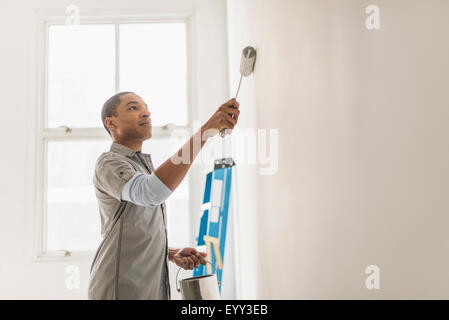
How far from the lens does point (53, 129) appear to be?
3.26 m

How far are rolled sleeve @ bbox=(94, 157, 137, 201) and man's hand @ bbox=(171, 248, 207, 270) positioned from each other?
304 millimetres

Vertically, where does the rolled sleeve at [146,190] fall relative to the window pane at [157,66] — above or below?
below

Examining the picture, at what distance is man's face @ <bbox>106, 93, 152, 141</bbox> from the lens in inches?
50.4

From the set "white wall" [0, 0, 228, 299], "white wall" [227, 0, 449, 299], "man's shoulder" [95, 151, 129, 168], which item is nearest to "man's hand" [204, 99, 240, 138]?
"white wall" [227, 0, 449, 299]

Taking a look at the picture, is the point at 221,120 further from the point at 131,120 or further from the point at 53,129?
the point at 53,129

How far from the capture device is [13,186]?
3174mm

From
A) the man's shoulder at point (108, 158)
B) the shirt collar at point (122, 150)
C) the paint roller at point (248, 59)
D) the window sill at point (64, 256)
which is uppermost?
the paint roller at point (248, 59)

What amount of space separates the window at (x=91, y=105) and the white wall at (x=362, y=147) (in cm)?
232

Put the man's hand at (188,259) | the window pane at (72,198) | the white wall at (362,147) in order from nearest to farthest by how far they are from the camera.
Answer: the white wall at (362,147) < the man's hand at (188,259) < the window pane at (72,198)

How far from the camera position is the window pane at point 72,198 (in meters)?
3.22

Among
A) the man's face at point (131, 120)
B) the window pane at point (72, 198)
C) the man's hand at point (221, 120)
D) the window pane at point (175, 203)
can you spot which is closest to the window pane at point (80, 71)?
the window pane at point (72, 198)

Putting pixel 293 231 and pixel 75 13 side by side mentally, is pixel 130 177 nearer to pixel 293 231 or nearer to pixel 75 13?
pixel 293 231

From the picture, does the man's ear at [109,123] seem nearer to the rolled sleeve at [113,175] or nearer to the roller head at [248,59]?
the rolled sleeve at [113,175]

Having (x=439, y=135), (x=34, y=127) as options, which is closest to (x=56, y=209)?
(x=34, y=127)
